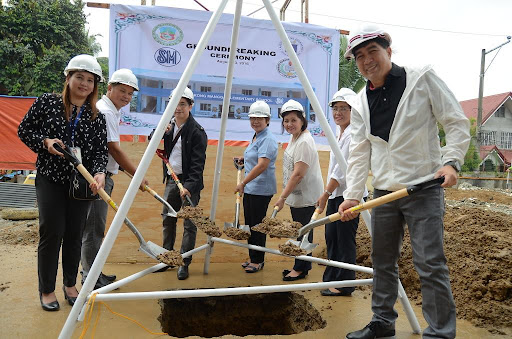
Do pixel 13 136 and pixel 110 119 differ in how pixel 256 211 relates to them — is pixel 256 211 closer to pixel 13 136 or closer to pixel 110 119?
pixel 110 119

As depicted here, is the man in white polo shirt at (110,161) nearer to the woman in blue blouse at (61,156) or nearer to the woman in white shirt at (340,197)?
the woman in blue blouse at (61,156)

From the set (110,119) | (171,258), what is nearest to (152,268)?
(171,258)

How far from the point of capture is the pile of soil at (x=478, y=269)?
292 centimetres

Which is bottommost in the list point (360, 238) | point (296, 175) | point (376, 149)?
point (360, 238)

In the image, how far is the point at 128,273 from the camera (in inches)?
158

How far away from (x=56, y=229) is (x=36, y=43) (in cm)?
1822

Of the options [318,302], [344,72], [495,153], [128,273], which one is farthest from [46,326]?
[495,153]

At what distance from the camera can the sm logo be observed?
466 cm

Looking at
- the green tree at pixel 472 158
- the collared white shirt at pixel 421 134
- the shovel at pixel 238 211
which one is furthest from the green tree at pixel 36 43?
the green tree at pixel 472 158

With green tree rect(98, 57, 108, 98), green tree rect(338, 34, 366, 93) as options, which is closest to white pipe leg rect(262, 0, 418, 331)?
green tree rect(98, 57, 108, 98)

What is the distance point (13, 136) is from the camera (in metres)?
7.51

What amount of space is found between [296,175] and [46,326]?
241 centimetres

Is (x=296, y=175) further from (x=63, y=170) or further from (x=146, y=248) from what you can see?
(x=63, y=170)

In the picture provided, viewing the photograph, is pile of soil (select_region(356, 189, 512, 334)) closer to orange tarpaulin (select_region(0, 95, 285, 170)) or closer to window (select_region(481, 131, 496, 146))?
orange tarpaulin (select_region(0, 95, 285, 170))
